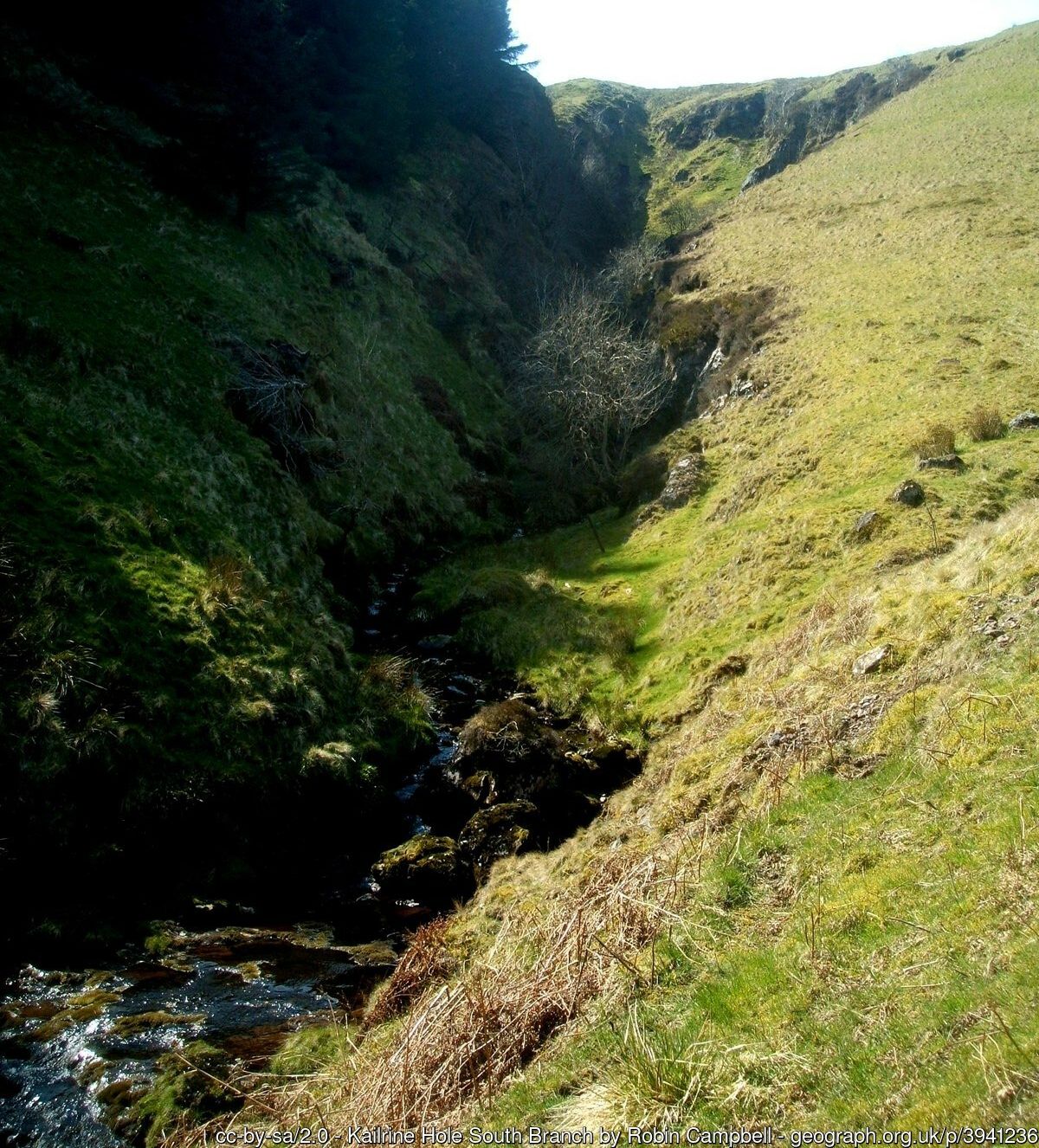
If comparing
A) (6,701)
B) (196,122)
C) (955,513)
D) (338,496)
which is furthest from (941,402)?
(196,122)

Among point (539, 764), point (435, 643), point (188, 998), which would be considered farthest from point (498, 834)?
point (435, 643)

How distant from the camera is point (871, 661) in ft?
39.4

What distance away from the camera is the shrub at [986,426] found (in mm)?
23234

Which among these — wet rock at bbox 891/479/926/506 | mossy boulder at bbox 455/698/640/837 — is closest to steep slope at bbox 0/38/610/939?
mossy boulder at bbox 455/698/640/837

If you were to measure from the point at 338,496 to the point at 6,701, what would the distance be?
18.1 metres

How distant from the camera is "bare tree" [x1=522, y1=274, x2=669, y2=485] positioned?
4103cm

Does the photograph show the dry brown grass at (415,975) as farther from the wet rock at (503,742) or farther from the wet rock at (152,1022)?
the wet rock at (503,742)

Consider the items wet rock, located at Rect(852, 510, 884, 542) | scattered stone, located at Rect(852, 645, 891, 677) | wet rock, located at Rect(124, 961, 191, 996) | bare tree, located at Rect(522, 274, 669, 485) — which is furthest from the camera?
bare tree, located at Rect(522, 274, 669, 485)

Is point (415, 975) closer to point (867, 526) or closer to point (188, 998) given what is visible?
point (188, 998)

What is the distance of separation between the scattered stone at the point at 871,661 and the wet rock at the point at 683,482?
21.8 meters

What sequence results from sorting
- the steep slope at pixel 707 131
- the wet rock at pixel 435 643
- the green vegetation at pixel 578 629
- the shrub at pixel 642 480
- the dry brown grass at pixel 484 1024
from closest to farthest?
the green vegetation at pixel 578 629, the dry brown grass at pixel 484 1024, the wet rock at pixel 435 643, the shrub at pixel 642 480, the steep slope at pixel 707 131

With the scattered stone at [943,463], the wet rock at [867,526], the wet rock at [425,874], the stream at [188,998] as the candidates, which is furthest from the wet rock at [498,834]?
the scattered stone at [943,463]

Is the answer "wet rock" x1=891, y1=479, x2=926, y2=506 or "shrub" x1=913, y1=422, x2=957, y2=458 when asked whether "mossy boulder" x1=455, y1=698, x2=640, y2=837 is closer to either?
"wet rock" x1=891, y1=479, x2=926, y2=506

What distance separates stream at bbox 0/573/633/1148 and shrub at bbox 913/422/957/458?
15.8 meters
